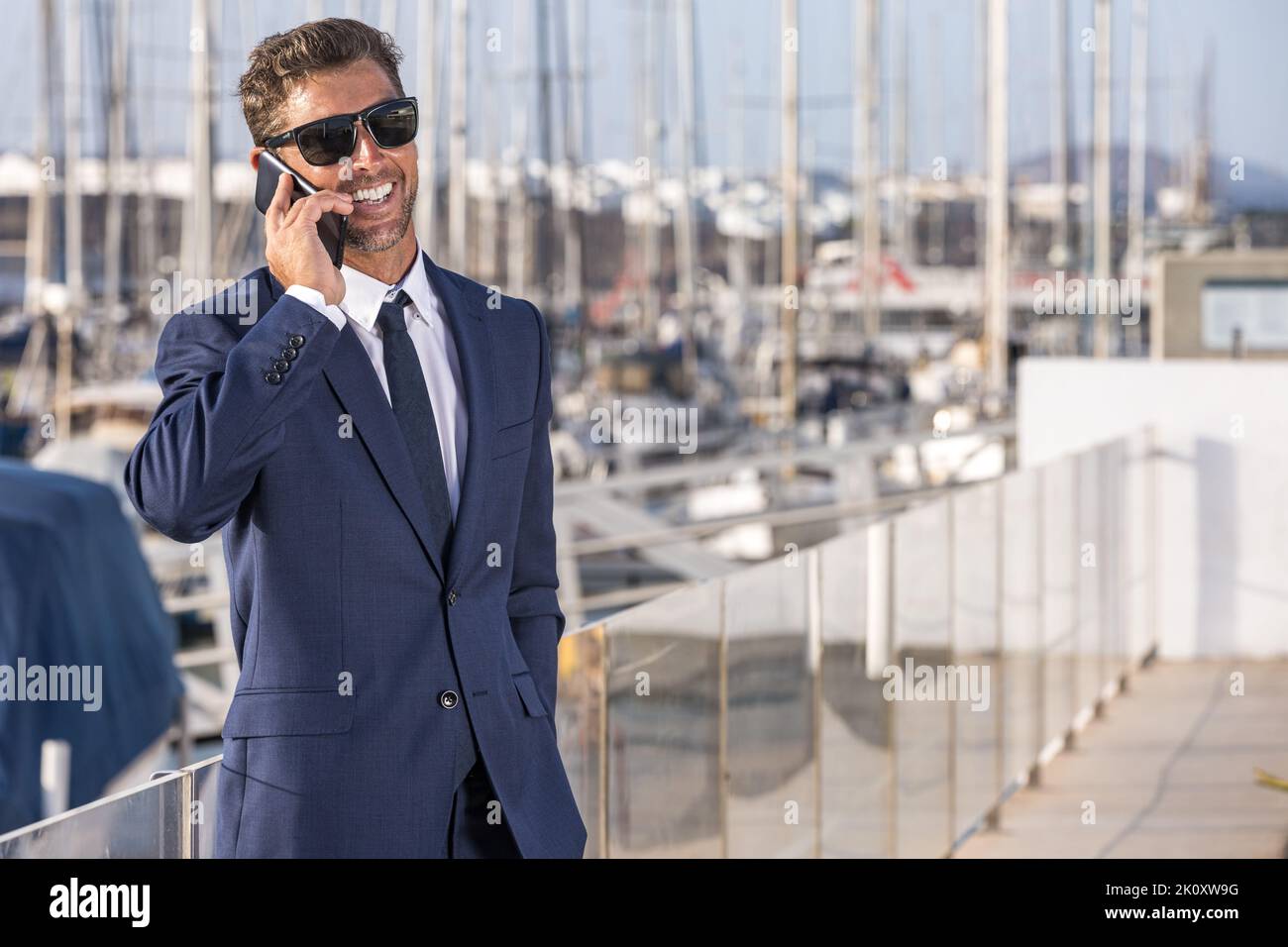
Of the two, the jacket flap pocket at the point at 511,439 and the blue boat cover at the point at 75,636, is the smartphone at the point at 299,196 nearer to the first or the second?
the jacket flap pocket at the point at 511,439

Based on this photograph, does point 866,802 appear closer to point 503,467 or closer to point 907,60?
point 503,467

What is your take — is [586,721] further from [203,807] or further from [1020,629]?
[1020,629]

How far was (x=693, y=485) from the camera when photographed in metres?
22.8

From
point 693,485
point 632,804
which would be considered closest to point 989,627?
point 632,804

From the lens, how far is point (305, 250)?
251 centimetres

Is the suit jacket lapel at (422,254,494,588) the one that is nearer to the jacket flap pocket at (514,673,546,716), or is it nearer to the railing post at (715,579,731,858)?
the jacket flap pocket at (514,673,546,716)

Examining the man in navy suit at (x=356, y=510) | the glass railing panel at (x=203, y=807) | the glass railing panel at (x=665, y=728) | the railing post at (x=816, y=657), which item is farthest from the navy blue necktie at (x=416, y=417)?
the railing post at (x=816, y=657)

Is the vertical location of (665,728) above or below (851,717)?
above

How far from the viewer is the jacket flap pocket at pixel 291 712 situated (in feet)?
8.36

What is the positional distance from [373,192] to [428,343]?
0.74 ft

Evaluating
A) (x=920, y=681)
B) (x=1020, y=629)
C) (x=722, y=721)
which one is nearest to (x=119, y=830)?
(x=722, y=721)

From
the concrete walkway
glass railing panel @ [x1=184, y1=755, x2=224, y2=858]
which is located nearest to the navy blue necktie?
glass railing panel @ [x1=184, y1=755, x2=224, y2=858]

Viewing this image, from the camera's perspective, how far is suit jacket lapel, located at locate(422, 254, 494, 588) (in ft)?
8.64
